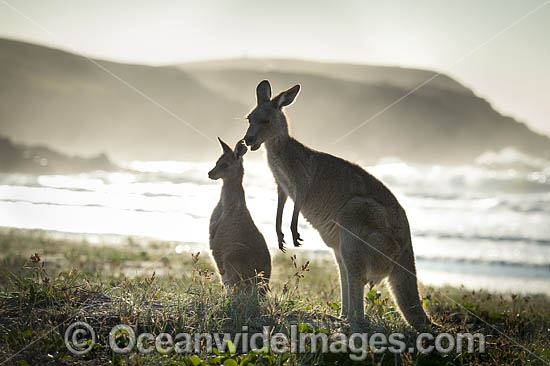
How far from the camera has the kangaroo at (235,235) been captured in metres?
7.00

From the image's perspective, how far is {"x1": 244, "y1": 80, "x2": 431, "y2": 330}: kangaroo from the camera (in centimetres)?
640

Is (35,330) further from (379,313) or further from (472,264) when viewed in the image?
(472,264)

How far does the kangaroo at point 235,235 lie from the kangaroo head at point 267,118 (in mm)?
669

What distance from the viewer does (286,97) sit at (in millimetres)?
6766

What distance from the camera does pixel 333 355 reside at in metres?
5.38

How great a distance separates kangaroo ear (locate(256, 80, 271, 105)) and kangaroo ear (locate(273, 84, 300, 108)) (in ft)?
0.74

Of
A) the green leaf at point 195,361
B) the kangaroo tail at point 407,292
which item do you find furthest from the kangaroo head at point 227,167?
the green leaf at point 195,361

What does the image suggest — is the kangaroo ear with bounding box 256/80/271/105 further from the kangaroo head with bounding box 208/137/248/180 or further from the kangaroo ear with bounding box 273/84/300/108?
the kangaroo head with bounding box 208/137/248/180

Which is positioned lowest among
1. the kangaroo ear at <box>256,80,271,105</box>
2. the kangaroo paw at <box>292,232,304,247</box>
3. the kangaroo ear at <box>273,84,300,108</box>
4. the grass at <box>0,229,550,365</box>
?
the grass at <box>0,229,550,365</box>

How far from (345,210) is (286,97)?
1.48 m

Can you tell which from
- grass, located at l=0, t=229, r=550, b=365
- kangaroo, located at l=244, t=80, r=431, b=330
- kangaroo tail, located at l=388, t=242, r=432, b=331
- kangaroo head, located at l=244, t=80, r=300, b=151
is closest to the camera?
grass, located at l=0, t=229, r=550, b=365

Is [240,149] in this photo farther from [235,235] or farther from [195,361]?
[195,361]

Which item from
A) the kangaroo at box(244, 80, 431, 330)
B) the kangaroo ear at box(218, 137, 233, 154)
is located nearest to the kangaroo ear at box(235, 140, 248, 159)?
the kangaroo ear at box(218, 137, 233, 154)

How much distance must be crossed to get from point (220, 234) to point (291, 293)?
1.40m
